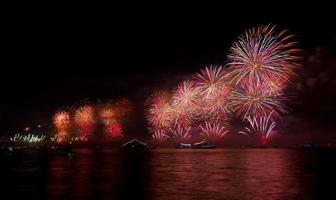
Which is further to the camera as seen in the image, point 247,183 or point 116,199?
point 247,183

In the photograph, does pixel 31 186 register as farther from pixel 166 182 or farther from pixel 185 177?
pixel 185 177

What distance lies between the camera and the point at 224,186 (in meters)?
37.1

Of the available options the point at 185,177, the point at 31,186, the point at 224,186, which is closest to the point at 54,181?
the point at 31,186

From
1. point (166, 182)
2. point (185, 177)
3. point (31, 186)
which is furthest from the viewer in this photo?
point (185, 177)

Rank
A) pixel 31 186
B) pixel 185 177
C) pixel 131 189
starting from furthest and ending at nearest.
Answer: pixel 185 177, pixel 31 186, pixel 131 189

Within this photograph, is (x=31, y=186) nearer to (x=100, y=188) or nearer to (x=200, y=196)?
(x=100, y=188)

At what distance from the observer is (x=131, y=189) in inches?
1410

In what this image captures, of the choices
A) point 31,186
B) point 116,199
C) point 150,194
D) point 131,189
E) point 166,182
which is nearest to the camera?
point 116,199

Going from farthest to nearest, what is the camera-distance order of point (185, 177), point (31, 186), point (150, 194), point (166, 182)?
point (185, 177) < point (166, 182) < point (31, 186) < point (150, 194)

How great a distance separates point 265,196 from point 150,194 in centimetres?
764

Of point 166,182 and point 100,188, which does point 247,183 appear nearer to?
point 166,182

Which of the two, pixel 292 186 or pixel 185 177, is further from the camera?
pixel 185 177

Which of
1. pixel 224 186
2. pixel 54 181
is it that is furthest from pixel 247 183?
pixel 54 181

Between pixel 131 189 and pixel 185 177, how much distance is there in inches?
412
